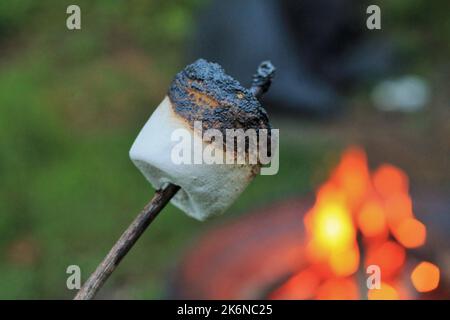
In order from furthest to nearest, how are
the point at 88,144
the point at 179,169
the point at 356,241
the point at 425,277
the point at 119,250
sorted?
the point at 88,144
the point at 356,241
the point at 425,277
the point at 179,169
the point at 119,250

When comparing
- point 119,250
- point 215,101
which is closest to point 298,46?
point 215,101

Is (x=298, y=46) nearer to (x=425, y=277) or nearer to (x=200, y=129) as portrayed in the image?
(x=425, y=277)

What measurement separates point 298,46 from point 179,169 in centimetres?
413

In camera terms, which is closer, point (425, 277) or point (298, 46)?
point (425, 277)

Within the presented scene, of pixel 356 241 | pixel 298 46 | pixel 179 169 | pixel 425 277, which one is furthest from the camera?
pixel 298 46

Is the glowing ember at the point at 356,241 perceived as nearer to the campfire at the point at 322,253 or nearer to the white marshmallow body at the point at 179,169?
the campfire at the point at 322,253

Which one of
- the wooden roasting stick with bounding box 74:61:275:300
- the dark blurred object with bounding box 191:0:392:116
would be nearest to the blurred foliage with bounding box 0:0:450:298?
the dark blurred object with bounding box 191:0:392:116

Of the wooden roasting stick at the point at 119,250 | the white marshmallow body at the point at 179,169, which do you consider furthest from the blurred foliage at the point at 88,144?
the wooden roasting stick at the point at 119,250

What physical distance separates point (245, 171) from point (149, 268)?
98.0 inches

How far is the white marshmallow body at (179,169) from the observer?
903 mm

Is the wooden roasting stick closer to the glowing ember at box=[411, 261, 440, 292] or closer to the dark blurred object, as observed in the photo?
the glowing ember at box=[411, 261, 440, 292]

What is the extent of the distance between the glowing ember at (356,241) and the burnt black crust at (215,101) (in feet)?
4.37

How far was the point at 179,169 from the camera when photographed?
899 mm

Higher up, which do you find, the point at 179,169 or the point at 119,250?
the point at 179,169
